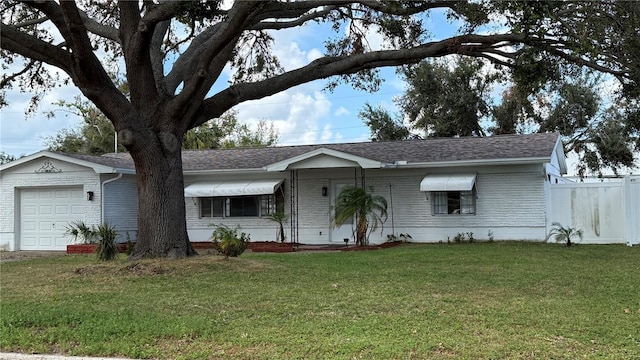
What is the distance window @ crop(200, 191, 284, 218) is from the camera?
19750 millimetres

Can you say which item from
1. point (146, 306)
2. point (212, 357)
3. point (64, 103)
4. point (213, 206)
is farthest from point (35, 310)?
point (64, 103)

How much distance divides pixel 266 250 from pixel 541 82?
9030 mm

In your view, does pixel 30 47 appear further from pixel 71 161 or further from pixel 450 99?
pixel 450 99

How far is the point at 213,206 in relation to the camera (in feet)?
66.8

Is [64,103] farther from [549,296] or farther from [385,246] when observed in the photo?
[549,296]

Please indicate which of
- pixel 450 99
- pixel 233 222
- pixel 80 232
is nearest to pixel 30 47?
pixel 80 232

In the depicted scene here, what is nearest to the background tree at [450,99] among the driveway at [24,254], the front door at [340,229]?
the front door at [340,229]

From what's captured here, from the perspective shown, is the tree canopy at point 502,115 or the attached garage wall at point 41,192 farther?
the tree canopy at point 502,115

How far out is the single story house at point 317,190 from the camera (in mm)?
17312

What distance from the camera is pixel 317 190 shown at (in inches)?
761

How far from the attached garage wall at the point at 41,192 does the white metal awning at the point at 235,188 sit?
3.21 meters

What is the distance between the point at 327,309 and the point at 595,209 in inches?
494

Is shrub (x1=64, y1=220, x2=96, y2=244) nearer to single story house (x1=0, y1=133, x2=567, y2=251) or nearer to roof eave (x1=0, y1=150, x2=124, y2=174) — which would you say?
single story house (x1=0, y1=133, x2=567, y2=251)

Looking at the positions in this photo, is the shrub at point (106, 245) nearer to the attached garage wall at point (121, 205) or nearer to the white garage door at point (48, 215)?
the attached garage wall at point (121, 205)
